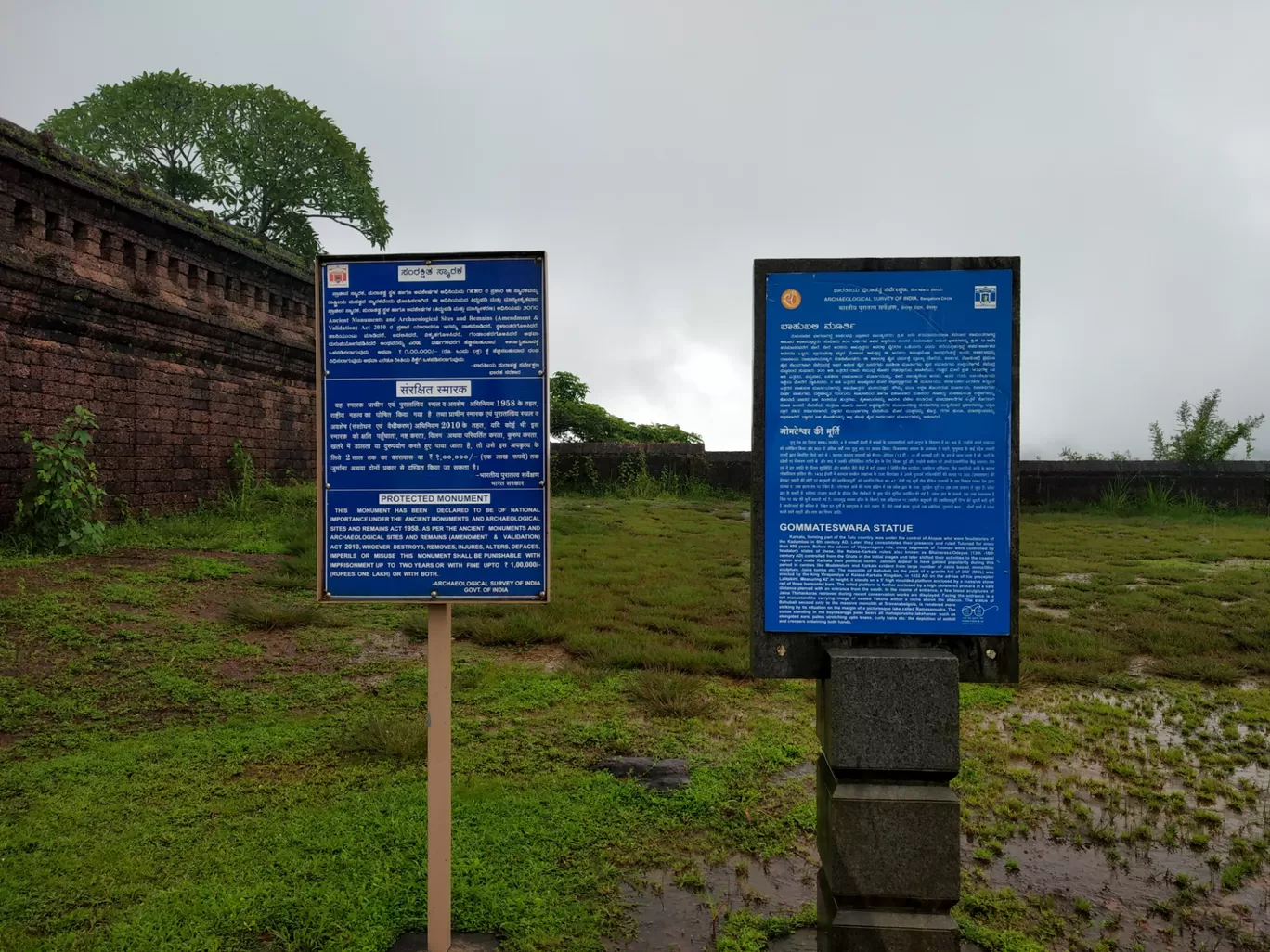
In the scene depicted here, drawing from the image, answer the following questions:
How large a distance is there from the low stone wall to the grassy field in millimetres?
7044

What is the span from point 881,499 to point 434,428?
131 centimetres

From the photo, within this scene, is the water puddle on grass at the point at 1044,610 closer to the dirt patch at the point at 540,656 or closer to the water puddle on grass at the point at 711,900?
the dirt patch at the point at 540,656

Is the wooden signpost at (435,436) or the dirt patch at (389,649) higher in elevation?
the wooden signpost at (435,436)

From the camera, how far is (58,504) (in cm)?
764

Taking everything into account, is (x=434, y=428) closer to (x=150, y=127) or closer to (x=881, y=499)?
(x=881, y=499)

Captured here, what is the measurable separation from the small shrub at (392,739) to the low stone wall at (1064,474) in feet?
36.1

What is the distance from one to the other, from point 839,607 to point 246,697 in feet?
11.8

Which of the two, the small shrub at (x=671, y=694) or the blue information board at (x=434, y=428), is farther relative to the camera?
the small shrub at (x=671, y=694)

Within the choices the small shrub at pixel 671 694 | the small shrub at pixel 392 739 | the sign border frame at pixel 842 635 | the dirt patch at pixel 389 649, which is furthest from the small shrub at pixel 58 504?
the sign border frame at pixel 842 635

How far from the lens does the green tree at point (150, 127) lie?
21.6 meters

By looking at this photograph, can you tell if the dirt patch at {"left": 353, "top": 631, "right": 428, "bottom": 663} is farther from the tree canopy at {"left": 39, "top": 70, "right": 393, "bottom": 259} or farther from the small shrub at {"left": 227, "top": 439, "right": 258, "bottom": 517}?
the tree canopy at {"left": 39, "top": 70, "right": 393, "bottom": 259}

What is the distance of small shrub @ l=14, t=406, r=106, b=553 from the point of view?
25.2 feet

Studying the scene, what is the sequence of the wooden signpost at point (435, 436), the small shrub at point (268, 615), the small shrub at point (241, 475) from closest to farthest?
the wooden signpost at point (435, 436) < the small shrub at point (268, 615) < the small shrub at point (241, 475)

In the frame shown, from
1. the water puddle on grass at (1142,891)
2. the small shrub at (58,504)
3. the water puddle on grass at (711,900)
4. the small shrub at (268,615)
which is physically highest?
the small shrub at (58,504)
